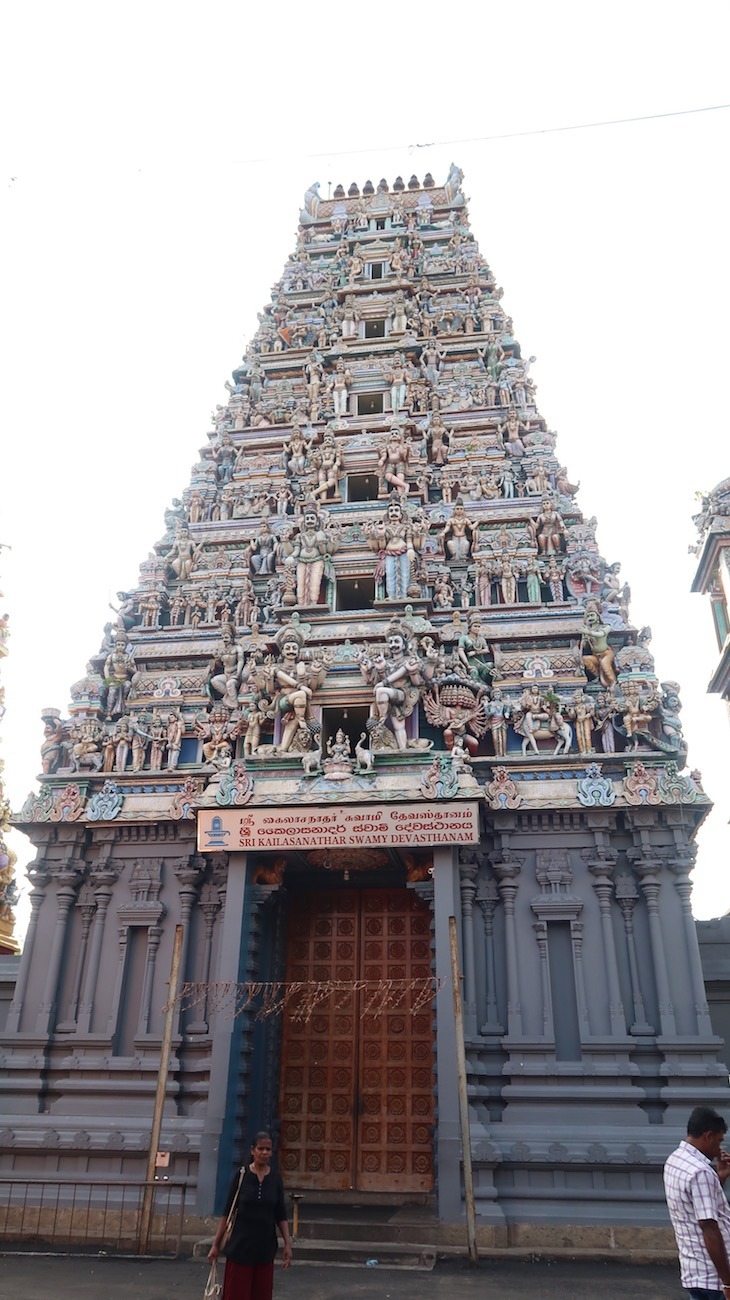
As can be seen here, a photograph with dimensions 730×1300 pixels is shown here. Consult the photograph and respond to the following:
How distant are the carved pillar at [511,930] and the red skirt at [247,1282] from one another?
7532mm

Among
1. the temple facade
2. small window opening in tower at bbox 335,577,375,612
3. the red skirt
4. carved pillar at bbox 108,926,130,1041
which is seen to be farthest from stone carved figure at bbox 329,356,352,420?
the red skirt

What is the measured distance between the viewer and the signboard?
1432cm

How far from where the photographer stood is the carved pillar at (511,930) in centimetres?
1420

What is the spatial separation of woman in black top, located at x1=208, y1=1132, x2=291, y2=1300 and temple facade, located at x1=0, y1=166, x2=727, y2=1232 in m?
5.79

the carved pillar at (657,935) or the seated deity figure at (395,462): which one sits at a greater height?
the seated deity figure at (395,462)

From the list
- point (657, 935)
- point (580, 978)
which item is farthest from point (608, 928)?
point (580, 978)

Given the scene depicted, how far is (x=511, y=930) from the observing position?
14.8 meters

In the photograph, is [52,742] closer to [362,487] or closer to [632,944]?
[362,487]

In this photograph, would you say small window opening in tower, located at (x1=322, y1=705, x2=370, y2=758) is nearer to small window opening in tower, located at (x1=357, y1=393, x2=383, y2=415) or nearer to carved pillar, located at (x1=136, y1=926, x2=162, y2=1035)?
carved pillar, located at (x1=136, y1=926, x2=162, y2=1035)

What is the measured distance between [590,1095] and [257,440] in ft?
53.4

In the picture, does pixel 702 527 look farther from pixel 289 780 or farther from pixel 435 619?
pixel 289 780

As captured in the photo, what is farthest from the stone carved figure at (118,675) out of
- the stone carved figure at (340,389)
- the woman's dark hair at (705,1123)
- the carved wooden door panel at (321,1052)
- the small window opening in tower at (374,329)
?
the woman's dark hair at (705,1123)

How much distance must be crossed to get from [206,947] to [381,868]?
10.9 feet

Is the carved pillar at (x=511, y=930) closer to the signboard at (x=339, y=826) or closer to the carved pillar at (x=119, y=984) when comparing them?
the signboard at (x=339, y=826)
